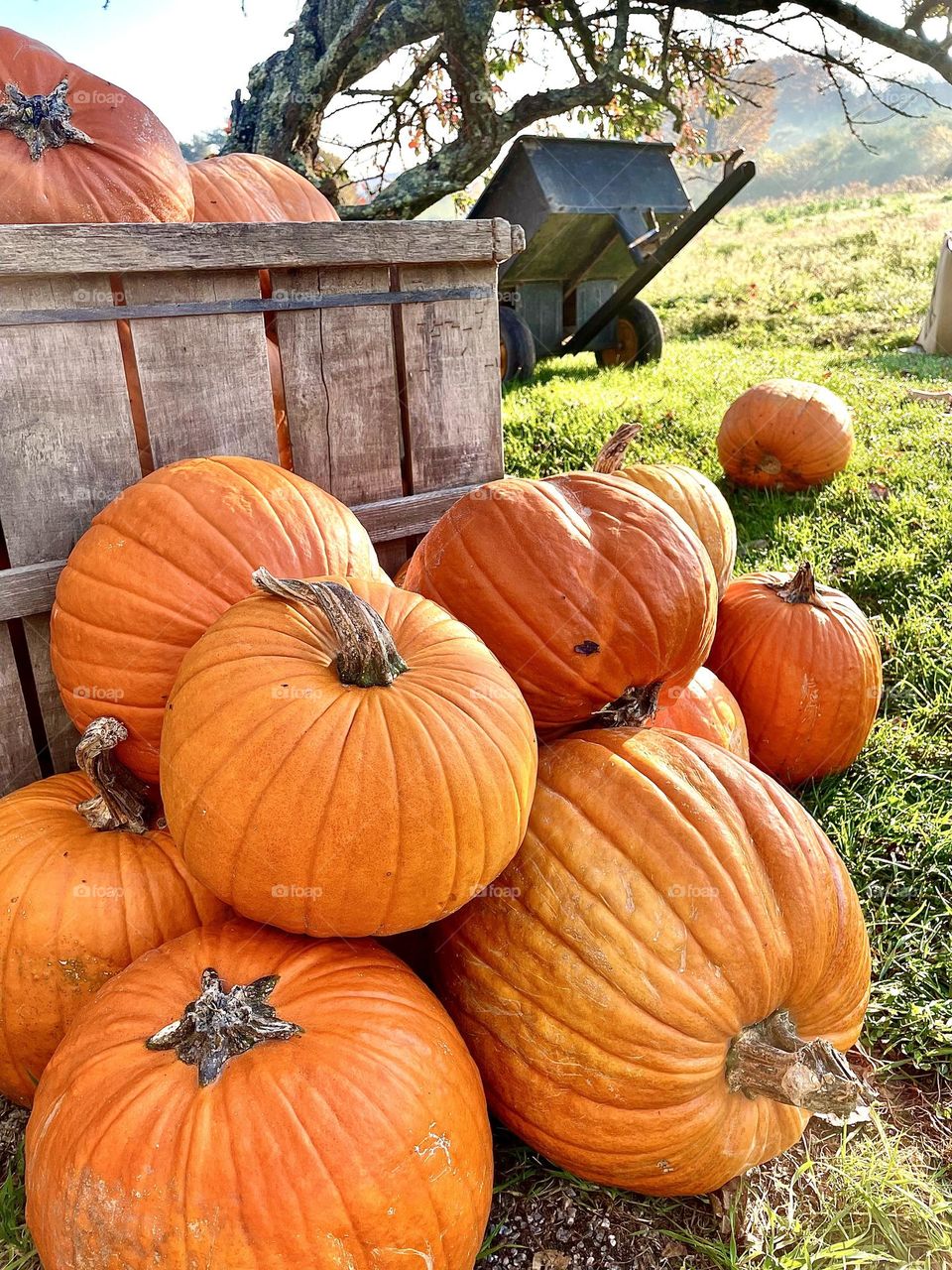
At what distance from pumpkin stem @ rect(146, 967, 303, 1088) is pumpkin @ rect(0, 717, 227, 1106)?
420mm

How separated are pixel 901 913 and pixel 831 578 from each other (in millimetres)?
1861

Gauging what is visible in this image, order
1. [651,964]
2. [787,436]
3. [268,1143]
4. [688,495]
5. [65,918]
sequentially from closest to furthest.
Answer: [268,1143], [651,964], [65,918], [688,495], [787,436]

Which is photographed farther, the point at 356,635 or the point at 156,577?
the point at 156,577

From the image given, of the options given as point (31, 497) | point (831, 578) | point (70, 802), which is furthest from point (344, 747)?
point (831, 578)

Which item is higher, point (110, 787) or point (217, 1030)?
point (110, 787)

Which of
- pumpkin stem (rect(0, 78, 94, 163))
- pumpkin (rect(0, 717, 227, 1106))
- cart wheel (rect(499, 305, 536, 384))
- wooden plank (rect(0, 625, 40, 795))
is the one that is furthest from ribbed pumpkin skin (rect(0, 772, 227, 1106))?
cart wheel (rect(499, 305, 536, 384))

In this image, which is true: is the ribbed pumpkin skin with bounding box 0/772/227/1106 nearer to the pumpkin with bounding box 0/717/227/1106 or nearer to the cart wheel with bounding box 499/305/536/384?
the pumpkin with bounding box 0/717/227/1106

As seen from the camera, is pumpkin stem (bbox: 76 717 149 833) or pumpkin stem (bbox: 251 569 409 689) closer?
pumpkin stem (bbox: 251 569 409 689)

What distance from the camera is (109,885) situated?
1.80m

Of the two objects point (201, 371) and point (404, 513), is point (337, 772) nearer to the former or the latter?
point (201, 371)

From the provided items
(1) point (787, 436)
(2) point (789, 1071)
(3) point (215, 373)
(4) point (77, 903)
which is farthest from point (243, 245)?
(1) point (787, 436)

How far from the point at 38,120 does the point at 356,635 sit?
5.39ft

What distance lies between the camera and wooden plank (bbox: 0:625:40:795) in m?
2.19

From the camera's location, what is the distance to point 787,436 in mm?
4852
